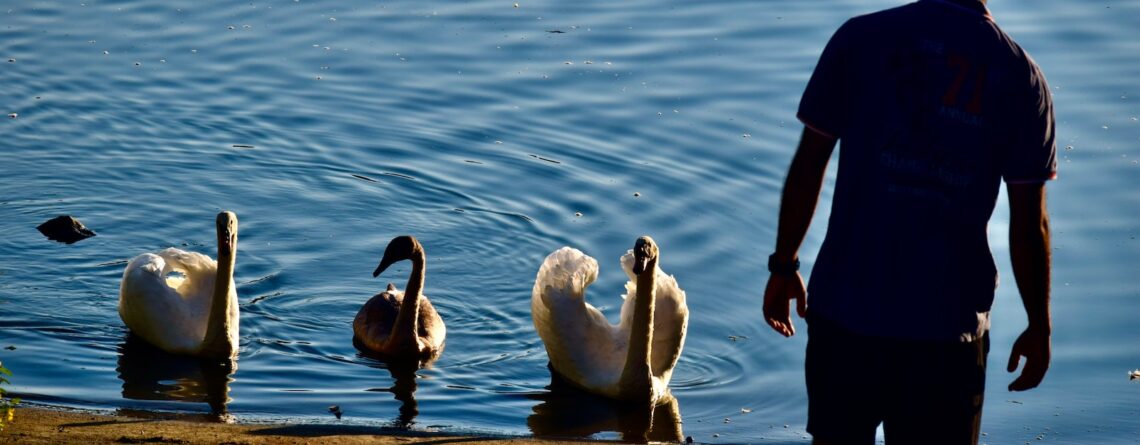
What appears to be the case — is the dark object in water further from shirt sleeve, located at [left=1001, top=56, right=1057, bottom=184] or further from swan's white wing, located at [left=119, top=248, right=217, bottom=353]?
shirt sleeve, located at [left=1001, top=56, right=1057, bottom=184]

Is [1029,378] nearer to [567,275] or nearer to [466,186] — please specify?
[567,275]

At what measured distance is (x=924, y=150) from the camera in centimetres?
485

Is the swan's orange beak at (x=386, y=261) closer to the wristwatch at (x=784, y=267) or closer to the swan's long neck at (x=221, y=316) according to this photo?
the swan's long neck at (x=221, y=316)

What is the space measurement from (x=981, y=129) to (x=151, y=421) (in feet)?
15.1

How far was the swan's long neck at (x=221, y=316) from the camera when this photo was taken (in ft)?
31.1

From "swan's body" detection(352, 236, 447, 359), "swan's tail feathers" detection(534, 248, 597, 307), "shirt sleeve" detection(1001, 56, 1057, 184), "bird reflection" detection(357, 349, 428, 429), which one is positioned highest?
"shirt sleeve" detection(1001, 56, 1057, 184)

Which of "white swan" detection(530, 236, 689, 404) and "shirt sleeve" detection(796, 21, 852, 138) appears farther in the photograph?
"white swan" detection(530, 236, 689, 404)

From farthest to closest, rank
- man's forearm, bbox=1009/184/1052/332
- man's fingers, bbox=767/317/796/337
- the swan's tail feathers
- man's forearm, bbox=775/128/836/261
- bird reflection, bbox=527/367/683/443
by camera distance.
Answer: the swan's tail feathers → bird reflection, bbox=527/367/683/443 → man's fingers, bbox=767/317/796/337 → man's forearm, bbox=775/128/836/261 → man's forearm, bbox=1009/184/1052/332

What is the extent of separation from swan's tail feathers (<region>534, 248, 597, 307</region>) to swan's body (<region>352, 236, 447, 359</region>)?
2.78ft

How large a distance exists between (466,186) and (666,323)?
11.3 feet

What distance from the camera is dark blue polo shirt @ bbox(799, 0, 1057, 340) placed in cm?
481

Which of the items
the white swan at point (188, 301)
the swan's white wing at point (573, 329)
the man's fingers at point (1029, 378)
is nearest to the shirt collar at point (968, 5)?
the man's fingers at point (1029, 378)

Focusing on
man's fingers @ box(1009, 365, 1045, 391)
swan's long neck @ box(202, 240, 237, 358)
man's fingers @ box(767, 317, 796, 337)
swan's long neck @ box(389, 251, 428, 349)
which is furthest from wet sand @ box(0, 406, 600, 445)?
man's fingers @ box(1009, 365, 1045, 391)

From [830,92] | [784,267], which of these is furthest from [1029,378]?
[830,92]
